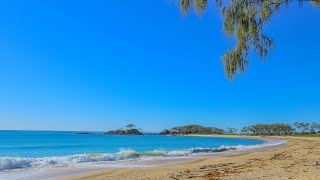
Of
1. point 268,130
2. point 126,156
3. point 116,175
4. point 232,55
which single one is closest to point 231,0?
point 232,55

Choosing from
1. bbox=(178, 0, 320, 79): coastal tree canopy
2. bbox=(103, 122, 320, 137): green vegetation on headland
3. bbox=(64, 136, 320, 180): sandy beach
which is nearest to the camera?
bbox=(178, 0, 320, 79): coastal tree canopy

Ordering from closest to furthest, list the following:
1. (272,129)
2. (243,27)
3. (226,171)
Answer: (243,27)
(226,171)
(272,129)

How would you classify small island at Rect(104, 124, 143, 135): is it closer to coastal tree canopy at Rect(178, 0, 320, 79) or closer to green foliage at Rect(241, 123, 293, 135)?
green foliage at Rect(241, 123, 293, 135)

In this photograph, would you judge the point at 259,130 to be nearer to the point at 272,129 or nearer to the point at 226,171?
the point at 272,129

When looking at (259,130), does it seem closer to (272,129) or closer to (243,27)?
(272,129)

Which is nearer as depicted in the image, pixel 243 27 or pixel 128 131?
pixel 243 27

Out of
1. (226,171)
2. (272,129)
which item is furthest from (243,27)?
(272,129)

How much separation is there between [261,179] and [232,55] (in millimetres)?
4632

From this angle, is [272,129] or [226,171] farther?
[272,129]

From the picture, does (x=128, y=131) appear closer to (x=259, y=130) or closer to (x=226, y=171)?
(x=259, y=130)

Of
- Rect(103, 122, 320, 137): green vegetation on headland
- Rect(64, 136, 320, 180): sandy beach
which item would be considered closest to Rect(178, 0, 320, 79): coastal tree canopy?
Rect(64, 136, 320, 180): sandy beach

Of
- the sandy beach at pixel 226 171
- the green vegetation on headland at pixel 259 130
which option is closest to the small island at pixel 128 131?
the green vegetation on headland at pixel 259 130

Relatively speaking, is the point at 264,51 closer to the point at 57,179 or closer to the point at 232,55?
the point at 232,55

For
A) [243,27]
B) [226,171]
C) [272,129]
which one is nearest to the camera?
[243,27]
